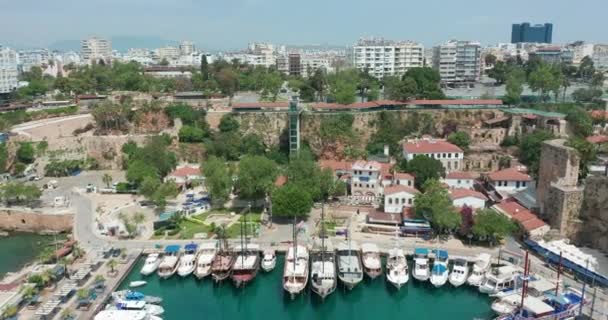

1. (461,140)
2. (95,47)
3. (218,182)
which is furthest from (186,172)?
(95,47)

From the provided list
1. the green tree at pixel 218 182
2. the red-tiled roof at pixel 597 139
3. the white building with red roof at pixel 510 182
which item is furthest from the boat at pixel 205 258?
the red-tiled roof at pixel 597 139

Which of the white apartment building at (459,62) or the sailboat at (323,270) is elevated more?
the white apartment building at (459,62)

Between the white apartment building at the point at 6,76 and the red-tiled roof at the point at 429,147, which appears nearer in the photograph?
the red-tiled roof at the point at 429,147

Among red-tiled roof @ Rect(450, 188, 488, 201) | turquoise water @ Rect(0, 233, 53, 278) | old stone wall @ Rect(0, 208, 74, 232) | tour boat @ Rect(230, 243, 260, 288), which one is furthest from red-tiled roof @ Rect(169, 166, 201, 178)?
red-tiled roof @ Rect(450, 188, 488, 201)

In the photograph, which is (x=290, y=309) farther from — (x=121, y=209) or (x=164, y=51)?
(x=164, y=51)

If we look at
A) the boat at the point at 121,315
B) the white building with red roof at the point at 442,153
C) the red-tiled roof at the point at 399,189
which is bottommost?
the boat at the point at 121,315

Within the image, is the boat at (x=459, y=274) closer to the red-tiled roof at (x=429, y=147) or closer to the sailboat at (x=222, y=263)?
the sailboat at (x=222, y=263)

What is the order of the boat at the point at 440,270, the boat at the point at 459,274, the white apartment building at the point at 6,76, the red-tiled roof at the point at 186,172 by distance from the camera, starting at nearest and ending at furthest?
the boat at the point at 459,274, the boat at the point at 440,270, the red-tiled roof at the point at 186,172, the white apartment building at the point at 6,76

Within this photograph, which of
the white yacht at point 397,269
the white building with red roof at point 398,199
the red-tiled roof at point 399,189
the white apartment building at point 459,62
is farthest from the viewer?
the white apartment building at point 459,62
